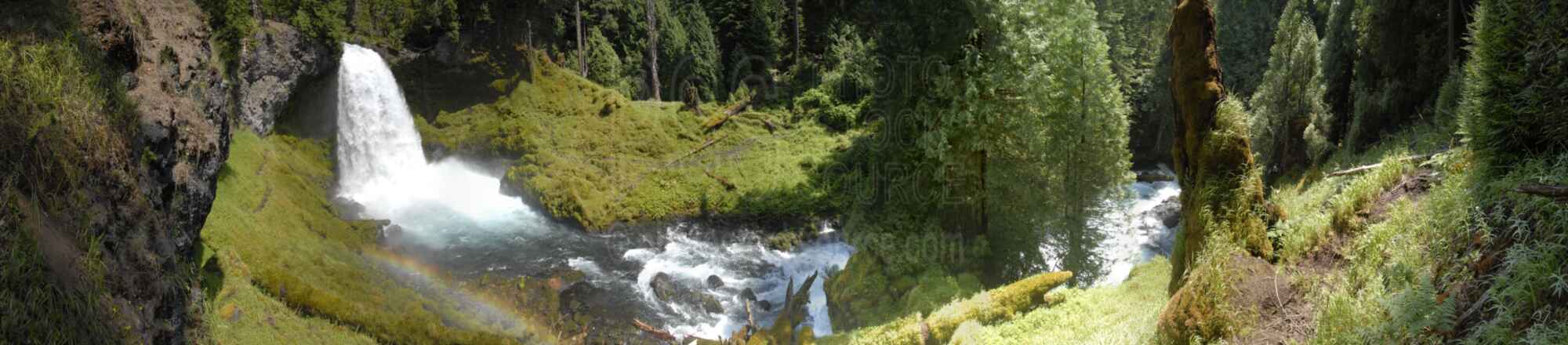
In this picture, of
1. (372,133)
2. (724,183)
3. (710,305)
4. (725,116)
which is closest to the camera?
(710,305)

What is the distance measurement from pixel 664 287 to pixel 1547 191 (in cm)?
1429

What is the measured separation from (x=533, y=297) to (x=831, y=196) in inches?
376

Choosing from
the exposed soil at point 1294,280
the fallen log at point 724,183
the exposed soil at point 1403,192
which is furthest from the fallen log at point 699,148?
the exposed soil at point 1403,192

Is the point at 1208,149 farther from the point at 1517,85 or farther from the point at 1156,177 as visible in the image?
the point at 1156,177

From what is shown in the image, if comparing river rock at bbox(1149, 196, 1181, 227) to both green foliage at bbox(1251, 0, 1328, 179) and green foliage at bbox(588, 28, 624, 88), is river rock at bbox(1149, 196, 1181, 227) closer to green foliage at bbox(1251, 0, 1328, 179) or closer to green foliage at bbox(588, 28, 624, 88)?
green foliage at bbox(1251, 0, 1328, 179)

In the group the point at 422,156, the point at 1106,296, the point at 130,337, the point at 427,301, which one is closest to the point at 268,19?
the point at 422,156

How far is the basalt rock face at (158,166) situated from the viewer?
5730 millimetres

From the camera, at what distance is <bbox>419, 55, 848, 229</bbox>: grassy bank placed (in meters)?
21.2

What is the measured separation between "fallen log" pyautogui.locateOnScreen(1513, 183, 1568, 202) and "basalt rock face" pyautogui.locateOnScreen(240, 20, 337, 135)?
22.3 m

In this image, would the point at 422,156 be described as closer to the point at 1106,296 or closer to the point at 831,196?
the point at 831,196

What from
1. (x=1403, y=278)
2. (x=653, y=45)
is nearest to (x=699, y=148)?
(x=653, y=45)

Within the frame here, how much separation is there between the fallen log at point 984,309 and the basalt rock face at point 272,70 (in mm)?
17634

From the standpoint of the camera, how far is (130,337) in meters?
5.41

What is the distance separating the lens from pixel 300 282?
436 inches
